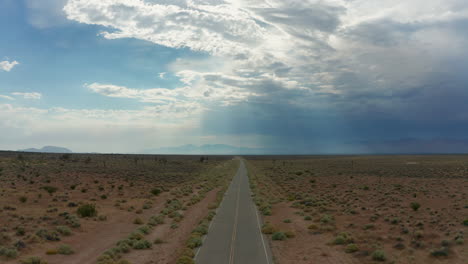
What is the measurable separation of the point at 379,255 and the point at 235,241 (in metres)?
7.84

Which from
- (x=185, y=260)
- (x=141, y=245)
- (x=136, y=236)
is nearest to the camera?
(x=185, y=260)

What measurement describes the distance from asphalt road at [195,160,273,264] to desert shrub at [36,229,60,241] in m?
9.56

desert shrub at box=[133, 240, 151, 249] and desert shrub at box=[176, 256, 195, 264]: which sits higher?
desert shrub at box=[176, 256, 195, 264]

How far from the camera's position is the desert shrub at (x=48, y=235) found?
19.9 metres

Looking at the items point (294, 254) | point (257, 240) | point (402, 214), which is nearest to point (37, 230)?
point (257, 240)

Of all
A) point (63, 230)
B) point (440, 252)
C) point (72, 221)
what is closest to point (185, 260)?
point (63, 230)

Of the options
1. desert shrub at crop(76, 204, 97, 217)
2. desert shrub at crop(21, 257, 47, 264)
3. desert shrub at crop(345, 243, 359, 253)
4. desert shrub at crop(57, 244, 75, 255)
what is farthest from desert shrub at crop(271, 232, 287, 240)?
desert shrub at crop(76, 204, 97, 217)

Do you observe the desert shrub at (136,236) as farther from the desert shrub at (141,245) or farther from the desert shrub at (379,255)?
the desert shrub at (379,255)

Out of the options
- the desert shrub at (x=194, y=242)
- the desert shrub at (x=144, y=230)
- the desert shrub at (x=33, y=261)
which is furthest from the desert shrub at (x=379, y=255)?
the desert shrub at (x=33, y=261)

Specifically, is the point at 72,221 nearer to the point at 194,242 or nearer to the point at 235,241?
the point at 194,242

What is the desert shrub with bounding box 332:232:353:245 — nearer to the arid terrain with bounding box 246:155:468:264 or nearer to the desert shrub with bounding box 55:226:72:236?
the arid terrain with bounding box 246:155:468:264

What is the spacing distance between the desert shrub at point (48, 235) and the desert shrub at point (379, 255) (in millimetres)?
18708

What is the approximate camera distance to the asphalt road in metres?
15.9

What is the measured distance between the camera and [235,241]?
19125mm
